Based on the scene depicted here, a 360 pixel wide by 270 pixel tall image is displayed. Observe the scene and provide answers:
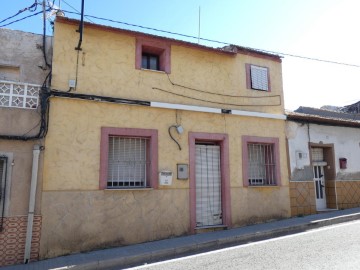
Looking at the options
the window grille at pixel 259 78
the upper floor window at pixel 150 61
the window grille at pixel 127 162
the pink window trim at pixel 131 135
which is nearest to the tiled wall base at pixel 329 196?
the window grille at pixel 259 78

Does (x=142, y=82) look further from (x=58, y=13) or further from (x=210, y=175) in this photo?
(x=210, y=175)

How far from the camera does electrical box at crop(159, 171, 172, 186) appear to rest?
28.5 ft

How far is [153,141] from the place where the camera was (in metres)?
8.79

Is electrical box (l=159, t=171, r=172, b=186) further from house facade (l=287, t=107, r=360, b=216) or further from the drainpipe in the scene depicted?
house facade (l=287, t=107, r=360, b=216)

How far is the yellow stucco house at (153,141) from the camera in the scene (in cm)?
780

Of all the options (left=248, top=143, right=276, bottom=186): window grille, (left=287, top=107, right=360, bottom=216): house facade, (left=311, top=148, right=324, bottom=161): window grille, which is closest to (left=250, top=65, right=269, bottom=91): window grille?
(left=287, top=107, right=360, bottom=216): house facade

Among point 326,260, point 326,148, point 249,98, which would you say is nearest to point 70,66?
point 249,98

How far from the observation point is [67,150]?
7805 millimetres

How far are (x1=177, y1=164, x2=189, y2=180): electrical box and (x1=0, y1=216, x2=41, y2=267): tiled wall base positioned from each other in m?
3.70

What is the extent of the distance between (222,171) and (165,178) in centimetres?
198

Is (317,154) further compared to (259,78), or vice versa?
(317,154)

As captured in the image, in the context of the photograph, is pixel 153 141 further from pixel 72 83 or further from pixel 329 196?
pixel 329 196

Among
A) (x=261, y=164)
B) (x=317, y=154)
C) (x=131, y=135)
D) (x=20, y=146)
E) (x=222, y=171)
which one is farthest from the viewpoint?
(x=317, y=154)

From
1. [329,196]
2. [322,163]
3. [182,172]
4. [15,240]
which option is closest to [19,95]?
[15,240]
